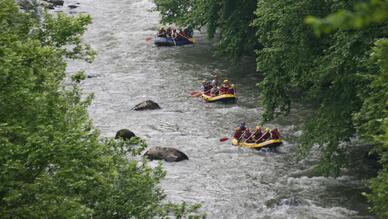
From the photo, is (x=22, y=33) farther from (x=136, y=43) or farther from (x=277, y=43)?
(x=136, y=43)

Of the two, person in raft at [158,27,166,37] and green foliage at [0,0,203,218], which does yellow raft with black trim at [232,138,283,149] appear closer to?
green foliage at [0,0,203,218]

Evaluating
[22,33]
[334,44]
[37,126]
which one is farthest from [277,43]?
[37,126]

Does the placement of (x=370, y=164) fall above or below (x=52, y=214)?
below

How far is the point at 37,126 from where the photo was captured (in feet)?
37.1

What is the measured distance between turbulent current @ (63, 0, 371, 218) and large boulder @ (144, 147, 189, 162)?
0.41 meters

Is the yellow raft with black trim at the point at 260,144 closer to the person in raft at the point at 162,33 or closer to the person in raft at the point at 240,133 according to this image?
the person in raft at the point at 240,133

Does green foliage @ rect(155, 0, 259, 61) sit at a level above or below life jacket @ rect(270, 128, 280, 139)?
above

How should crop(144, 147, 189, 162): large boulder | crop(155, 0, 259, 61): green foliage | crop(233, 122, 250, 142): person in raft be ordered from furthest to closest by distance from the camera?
crop(155, 0, 259, 61): green foliage
crop(233, 122, 250, 142): person in raft
crop(144, 147, 189, 162): large boulder

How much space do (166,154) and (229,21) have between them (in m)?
16.7

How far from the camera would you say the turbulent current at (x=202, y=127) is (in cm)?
2125

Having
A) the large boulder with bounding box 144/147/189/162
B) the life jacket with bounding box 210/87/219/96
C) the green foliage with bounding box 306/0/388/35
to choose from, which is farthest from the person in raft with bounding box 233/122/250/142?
the green foliage with bounding box 306/0/388/35

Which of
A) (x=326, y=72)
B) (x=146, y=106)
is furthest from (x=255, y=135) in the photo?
(x=146, y=106)

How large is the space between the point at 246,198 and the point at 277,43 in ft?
25.2

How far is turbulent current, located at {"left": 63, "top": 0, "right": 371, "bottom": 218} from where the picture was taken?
2125cm
